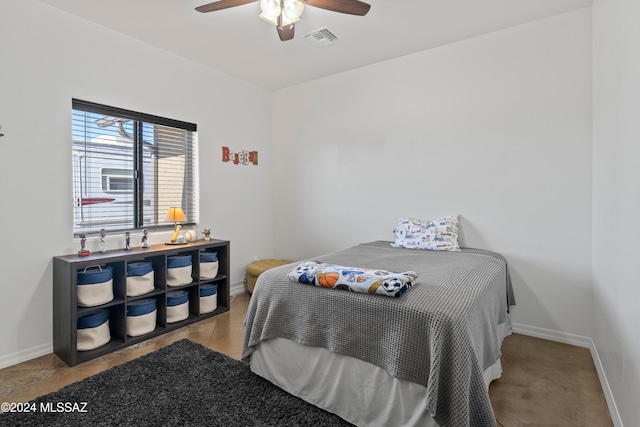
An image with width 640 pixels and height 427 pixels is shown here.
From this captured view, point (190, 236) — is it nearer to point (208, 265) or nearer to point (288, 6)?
point (208, 265)

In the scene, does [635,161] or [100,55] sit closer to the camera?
[635,161]

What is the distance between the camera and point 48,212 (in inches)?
99.3

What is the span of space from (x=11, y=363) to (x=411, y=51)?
429 centimetres

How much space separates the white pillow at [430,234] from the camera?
2.98m

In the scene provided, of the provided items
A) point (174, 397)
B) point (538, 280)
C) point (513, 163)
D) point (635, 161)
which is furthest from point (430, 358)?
point (513, 163)

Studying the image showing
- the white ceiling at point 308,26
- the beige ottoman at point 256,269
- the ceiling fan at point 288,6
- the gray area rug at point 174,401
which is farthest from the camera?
the beige ottoman at point 256,269

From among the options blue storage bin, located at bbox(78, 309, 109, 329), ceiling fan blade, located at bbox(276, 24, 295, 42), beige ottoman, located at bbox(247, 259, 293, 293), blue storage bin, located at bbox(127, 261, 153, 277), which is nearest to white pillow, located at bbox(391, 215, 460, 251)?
beige ottoman, located at bbox(247, 259, 293, 293)

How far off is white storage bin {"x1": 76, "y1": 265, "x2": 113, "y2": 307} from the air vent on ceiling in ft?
8.63

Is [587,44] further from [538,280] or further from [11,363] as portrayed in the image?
[11,363]

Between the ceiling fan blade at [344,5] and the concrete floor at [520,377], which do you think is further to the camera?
the ceiling fan blade at [344,5]

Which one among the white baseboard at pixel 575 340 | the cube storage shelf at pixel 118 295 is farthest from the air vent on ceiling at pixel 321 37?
the white baseboard at pixel 575 340

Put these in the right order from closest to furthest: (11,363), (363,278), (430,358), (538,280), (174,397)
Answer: (430,358), (363,278), (174,397), (11,363), (538,280)

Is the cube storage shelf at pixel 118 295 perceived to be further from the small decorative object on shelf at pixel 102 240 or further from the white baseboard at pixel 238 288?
the white baseboard at pixel 238 288

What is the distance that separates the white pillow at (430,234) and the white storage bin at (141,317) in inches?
90.0
